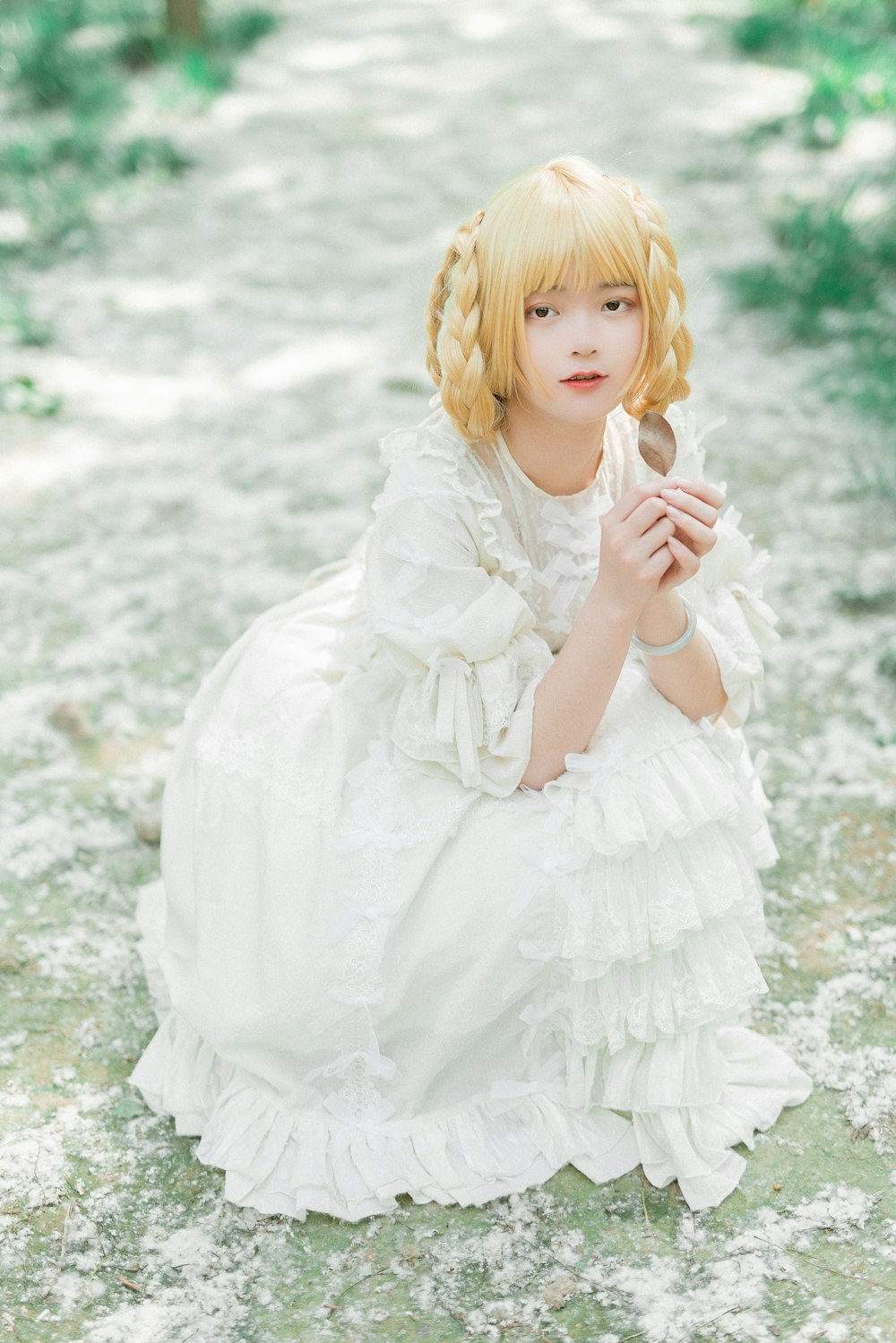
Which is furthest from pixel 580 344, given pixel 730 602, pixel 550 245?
pixel 730 602

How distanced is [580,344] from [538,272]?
3.6 inches

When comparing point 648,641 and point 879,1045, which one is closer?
point 648,641

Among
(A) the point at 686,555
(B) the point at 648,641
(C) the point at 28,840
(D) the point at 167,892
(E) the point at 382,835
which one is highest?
(A) the point at 686,555

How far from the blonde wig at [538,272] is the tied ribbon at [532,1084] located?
2.67 ft

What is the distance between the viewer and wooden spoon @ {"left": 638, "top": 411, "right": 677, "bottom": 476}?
1.59 metres

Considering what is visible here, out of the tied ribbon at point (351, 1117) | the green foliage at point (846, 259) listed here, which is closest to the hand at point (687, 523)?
the tied ribbon at point (351, 1117)

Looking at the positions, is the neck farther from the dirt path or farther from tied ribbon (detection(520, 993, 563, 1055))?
tied ribbon (detection(520, 993, 563, 1055))

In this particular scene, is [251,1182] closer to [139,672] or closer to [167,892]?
[167,892]

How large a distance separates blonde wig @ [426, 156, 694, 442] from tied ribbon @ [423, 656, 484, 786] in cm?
29

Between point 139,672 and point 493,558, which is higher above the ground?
point 493,558

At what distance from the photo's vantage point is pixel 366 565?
5.53 feet

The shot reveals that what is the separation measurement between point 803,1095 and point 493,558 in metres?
0.86

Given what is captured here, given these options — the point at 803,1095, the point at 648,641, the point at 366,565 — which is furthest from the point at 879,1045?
the point at 366,565

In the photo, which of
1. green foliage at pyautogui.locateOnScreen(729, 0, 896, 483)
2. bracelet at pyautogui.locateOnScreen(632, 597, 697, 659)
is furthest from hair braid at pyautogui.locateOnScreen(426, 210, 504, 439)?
green foliage at pyautogui.locateOnScreen(729, 0, 896, 483)
